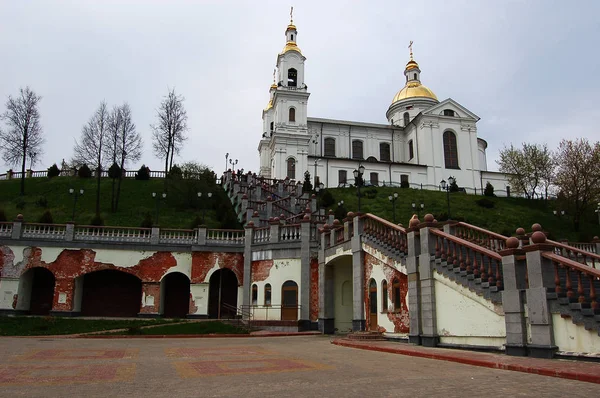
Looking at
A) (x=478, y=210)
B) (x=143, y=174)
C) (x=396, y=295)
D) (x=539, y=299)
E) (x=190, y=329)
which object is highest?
(x=143, y=174)

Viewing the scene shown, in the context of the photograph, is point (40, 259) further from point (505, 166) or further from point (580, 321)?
point (505, 166)

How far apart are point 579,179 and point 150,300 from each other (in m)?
41.8

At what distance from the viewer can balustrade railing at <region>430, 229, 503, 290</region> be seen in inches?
517

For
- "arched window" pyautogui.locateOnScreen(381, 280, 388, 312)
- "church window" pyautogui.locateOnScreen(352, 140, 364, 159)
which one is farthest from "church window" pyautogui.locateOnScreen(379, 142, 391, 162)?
"arched window" pyautogui.locateOnScreen(381, 280, 388, 312)

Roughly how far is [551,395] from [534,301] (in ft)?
15.6

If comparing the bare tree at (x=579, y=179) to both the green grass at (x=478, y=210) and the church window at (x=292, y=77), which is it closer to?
the green grass at (x=478, y=210)

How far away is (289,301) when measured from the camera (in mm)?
26578

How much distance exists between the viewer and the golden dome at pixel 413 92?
84938 mm

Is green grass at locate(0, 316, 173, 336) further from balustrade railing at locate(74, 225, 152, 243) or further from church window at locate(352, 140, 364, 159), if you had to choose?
church window at locate(352, 140, 364, 159)

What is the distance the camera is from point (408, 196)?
5747 centimetres

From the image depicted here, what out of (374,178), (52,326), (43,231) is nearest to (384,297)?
(52,326)

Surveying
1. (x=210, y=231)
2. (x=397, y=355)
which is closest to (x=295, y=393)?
(x=397, y=355)

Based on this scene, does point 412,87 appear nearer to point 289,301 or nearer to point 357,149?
point 357,149

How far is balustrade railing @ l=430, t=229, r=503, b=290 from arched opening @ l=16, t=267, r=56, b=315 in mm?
25637
